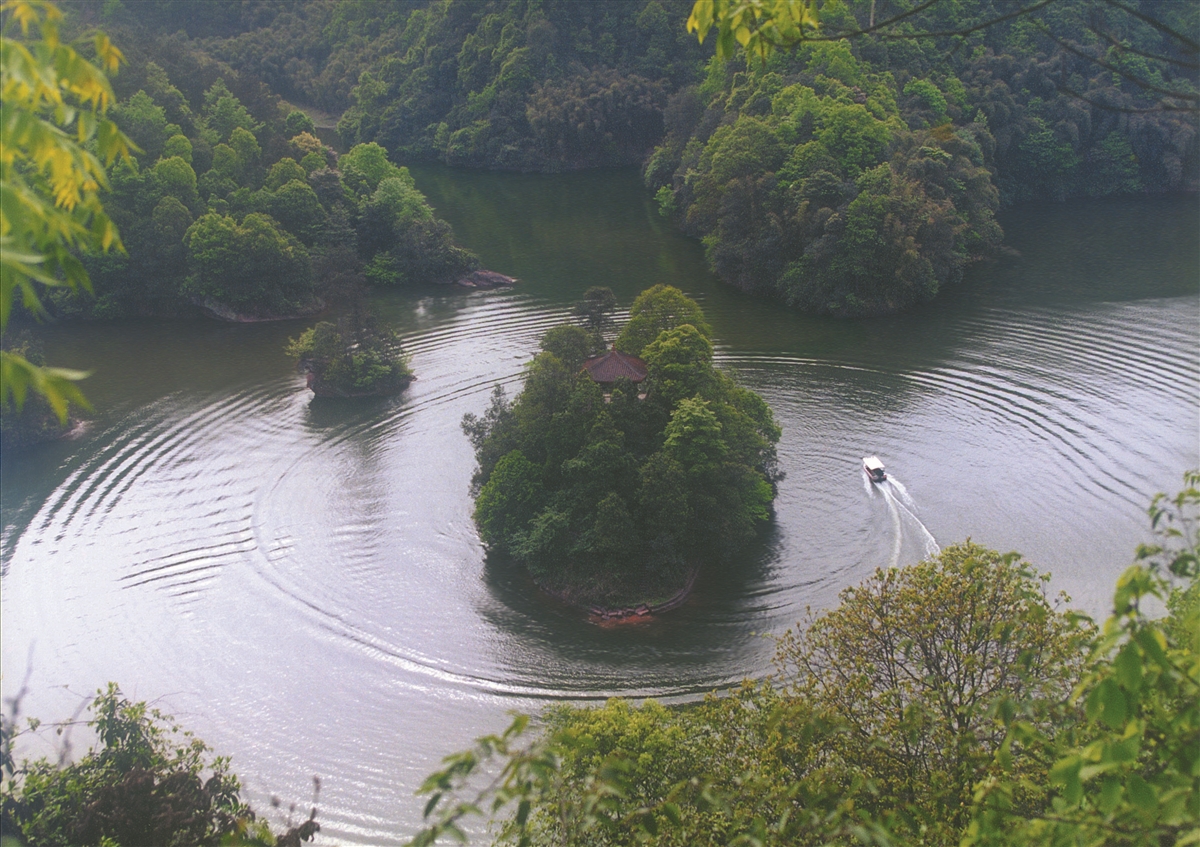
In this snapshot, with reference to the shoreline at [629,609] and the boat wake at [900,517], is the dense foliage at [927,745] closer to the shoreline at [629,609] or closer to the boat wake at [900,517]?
the shoreline at [629,609]

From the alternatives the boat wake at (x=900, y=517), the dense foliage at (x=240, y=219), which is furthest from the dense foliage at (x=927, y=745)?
the dense foliage at (x=240, y=219)

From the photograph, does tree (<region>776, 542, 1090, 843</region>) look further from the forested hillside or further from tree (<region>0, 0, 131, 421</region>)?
the forested hillside

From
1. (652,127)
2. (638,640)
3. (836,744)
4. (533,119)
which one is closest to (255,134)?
(533,119)

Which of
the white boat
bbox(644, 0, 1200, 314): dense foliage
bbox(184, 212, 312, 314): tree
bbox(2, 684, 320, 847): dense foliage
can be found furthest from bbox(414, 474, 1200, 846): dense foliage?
bbox(184, 212, 312, 314): tree

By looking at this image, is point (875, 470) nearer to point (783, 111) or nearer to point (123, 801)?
point (123, 801)

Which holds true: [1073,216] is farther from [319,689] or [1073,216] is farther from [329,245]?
[319,689]

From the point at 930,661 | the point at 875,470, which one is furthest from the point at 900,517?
the point at 930,661

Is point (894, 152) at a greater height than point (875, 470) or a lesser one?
greater
